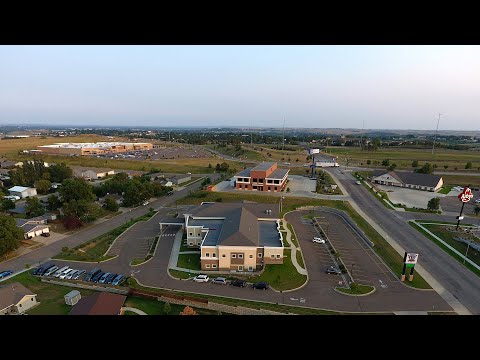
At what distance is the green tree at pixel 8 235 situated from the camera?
21877 millimetres

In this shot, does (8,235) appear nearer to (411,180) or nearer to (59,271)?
(59,271)

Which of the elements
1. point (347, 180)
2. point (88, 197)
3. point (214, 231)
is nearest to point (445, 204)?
point (347, 180)

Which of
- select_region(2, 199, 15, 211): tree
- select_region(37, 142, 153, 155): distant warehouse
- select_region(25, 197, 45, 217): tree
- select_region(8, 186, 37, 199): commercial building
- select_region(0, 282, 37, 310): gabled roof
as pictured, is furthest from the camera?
select_region(37, 142, 153, 155): distant warehouse

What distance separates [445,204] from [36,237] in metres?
44.1

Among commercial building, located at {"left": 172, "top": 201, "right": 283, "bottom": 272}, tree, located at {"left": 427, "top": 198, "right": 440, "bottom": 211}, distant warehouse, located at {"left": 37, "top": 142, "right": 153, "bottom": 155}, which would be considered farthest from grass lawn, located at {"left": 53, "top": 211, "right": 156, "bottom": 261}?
distant warehouse, located at {"left": 37, "top": 142, "right": 153, "bottom": 155}

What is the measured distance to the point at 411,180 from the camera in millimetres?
43438

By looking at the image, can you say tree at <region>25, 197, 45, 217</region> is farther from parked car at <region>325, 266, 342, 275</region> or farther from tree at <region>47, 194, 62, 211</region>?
parked car at <region>325, 266, 342, 275</region>

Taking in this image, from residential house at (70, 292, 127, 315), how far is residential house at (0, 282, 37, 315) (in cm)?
335

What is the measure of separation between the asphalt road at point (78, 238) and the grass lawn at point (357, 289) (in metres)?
21.9

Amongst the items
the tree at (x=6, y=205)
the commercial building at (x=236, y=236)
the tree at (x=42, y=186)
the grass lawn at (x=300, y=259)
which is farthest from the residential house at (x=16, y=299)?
the tree at (x=42, y=186)

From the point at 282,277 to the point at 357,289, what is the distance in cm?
464

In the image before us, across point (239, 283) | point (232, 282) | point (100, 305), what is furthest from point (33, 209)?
point (239, 283)

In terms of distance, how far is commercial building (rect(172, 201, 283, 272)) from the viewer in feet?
67.2

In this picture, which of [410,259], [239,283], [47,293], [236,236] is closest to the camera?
[47,293]
